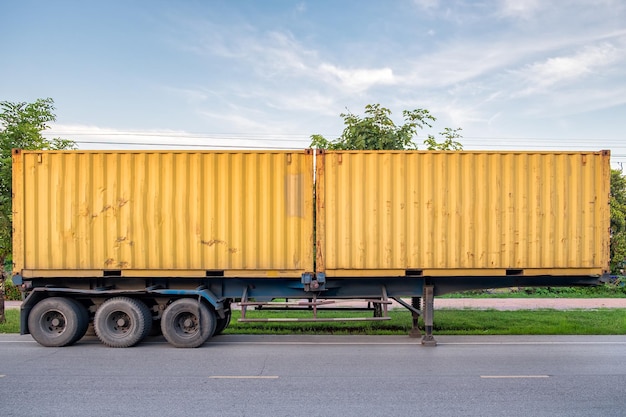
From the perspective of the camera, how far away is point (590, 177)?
10.4 metres

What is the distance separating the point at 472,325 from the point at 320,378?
5.97 metres

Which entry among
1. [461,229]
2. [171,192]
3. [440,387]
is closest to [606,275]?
[461,229]

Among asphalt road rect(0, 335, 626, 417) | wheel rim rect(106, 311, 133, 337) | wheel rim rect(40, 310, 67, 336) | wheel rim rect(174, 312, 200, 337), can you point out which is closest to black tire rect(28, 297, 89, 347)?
wheel rim rect(40, 310, 67, 336)

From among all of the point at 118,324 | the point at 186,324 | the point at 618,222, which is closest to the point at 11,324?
the point at 118,324

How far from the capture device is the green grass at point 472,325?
38.0 feet

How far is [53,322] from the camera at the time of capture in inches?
401

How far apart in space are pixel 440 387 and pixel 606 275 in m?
5.29

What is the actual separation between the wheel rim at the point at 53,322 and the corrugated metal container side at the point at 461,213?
4.86 meters

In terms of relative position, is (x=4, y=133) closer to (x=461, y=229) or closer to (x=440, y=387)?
(x=461, y=229)

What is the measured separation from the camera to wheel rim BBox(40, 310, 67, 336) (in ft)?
33.5

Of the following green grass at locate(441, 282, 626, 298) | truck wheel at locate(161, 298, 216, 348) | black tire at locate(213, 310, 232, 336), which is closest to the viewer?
truck wheel at locate(161, 298, 216, 348)

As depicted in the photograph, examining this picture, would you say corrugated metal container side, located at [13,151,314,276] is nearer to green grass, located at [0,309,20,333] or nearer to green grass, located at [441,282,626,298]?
green grass, located at [0,309,20,333]

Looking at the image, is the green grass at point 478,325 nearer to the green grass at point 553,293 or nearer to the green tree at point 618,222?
the green grass at point 553,293

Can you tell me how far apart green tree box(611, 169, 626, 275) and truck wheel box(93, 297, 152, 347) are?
66.4 ft
